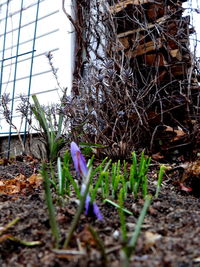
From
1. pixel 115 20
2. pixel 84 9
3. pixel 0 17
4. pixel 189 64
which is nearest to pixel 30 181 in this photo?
pixel 189 64

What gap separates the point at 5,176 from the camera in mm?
2158

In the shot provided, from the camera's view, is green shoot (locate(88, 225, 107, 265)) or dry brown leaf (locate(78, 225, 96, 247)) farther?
dry brown leaf (locate(78, 225, 96, 247))

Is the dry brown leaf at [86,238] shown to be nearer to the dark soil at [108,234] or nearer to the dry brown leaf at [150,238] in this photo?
the dark soil at [108,234]

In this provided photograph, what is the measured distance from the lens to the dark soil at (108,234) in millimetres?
643

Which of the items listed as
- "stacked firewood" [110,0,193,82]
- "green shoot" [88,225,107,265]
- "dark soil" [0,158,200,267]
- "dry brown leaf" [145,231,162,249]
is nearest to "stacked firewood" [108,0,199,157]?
"stacked firewood" [110,0,193,82]

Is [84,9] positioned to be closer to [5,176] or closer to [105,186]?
[5,176]

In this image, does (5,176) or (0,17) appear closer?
(5,176)

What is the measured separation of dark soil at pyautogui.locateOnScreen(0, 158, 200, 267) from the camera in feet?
2.11

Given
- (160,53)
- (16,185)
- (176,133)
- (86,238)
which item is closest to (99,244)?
(86,238)

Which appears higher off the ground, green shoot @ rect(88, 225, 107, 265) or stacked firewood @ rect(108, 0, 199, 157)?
stacked firewood @ rect(108, 0, 199, 157)

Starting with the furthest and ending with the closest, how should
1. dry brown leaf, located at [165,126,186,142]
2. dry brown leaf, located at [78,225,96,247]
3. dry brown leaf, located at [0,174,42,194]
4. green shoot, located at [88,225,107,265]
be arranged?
dry brown leaf, located at [165,126,186,142] < dry brown leaf, located at [0,174,42,194] < dry brown leaf, located at [78,225,96,247] < green shoot, located at [88,225,107,265]

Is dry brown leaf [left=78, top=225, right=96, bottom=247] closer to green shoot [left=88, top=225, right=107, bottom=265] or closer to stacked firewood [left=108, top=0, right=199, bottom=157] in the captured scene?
green shoot [left=88, top=225, right=107, bottom=265]

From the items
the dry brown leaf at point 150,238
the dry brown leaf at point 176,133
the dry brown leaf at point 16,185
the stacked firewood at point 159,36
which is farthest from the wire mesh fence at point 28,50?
the dry brown leaf at point 150,238

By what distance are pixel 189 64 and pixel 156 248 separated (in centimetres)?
220
